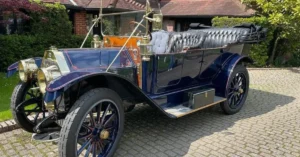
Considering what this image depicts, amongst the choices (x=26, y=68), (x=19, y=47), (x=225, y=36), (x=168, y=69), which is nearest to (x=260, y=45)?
(x=225, y=36)

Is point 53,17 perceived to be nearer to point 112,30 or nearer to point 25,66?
point 112,30

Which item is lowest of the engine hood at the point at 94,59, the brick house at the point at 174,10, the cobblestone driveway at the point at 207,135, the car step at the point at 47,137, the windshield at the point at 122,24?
the cobblestone driveway at the point at 207,135

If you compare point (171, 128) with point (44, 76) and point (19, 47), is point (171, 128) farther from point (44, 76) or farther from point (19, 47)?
point (19, 47)

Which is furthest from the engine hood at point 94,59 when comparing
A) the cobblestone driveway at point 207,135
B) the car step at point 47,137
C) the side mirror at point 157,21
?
the cobblestone driveway at point 207,135

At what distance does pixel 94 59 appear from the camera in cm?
340

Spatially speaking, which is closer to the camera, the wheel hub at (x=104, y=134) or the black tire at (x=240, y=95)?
the wheel hub at (x=104, y=134)

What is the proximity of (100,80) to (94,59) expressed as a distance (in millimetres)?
385

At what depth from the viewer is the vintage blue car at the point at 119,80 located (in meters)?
2.83

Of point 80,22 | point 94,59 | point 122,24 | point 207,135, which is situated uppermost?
point 80,22

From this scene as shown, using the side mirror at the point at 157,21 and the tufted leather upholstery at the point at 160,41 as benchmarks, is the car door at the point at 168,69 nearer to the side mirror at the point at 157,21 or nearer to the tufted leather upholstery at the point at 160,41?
the tufted leather upholstery at the point at 160,41

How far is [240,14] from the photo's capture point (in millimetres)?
12281

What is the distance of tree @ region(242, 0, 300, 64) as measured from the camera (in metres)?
9.52

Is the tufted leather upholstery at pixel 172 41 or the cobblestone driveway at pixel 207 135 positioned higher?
the tufted leather upholstery at pixel 172 41

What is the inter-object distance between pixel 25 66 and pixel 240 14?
36.0 ft
